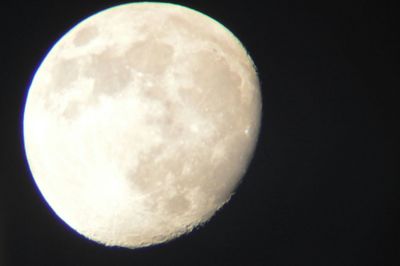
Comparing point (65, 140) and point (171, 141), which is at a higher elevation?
point (65, 140)

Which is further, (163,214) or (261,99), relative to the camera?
(261,99)

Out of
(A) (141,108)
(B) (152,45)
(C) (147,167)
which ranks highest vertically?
(B) (152,45)

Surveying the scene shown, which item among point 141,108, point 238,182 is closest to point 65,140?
point 141,108

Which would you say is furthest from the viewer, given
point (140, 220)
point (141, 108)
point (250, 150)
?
point (250, 150)

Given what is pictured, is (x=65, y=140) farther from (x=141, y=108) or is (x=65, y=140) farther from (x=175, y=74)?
(x=175, y=74)

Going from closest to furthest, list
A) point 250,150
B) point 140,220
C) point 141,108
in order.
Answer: point 141,108
point 140,220
point 250,150

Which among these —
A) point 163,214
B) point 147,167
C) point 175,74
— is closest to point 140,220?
point 163,214

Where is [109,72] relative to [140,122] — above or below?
above
